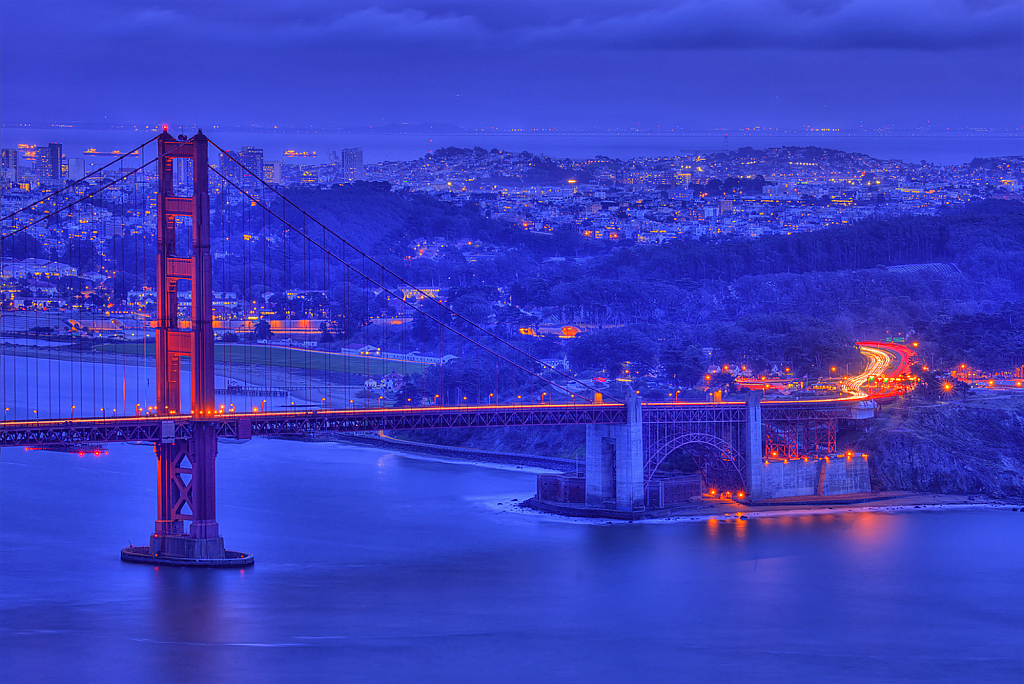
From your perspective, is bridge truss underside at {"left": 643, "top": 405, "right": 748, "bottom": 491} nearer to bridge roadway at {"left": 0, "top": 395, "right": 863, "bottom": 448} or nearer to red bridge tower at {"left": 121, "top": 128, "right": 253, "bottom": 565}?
bridge roadway at {"left": 0, "top": 395, "right": 863, "bottom": 448}

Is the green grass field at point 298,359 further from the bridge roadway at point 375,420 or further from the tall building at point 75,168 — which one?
the tall building at point 75,168

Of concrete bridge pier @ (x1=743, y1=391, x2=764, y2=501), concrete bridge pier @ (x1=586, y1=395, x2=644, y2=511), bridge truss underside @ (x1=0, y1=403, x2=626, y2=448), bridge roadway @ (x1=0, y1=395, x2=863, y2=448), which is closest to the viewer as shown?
bridge truss underside @ (x1=0, y1=403, x2=626, y2=448)

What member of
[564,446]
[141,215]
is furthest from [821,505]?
[141,215]

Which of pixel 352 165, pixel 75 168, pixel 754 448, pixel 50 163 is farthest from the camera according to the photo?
pixel 352 165

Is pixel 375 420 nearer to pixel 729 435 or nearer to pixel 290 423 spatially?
pixel 290 423

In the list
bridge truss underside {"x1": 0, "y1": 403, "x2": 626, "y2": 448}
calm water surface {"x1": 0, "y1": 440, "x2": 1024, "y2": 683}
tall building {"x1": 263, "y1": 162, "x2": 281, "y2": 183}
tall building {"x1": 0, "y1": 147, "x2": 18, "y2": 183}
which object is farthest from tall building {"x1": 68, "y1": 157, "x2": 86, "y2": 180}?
bridge truss underside {"x1": 0, "y1": 403, "x2": 626, "y2": 448}

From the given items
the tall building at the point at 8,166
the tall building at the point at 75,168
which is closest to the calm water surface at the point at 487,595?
the tall building at the point at 8,166

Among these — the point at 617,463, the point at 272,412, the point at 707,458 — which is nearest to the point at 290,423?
the point at 272,412
